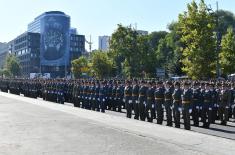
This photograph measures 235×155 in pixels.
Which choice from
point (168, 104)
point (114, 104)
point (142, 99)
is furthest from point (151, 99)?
point (114, 104)

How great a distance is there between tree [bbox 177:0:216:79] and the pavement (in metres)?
19.8

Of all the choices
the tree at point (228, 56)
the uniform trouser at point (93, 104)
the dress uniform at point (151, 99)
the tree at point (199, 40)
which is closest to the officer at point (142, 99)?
the dress uniform at point (151, 99)

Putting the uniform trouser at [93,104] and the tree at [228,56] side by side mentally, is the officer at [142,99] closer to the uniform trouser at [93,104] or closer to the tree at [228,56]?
the uniform trouser at [93,104]

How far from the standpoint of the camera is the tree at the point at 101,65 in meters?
65.0

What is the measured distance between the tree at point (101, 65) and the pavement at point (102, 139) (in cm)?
4696

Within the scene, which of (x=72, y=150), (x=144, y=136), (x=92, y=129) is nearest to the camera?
(x=72, y=150)

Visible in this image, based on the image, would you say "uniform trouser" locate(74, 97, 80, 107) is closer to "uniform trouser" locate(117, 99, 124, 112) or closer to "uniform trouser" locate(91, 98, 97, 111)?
"uniform trouser" locate(91, 98, 97, 111)

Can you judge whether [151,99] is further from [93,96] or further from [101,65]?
[101,65]

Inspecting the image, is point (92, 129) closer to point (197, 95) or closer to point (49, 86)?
point (197, 95)

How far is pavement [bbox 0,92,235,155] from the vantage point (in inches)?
448

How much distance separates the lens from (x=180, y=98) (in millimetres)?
16984

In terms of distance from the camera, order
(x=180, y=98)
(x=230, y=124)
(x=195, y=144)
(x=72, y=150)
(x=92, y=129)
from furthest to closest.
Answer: (x=230, y=124), (x=180, y=98), (x=92, y=129), (x=195, y=144), (x=72, y=150)

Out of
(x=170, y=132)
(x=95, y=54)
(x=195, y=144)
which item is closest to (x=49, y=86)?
(x=170, y=132)

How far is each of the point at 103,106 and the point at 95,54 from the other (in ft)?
142
